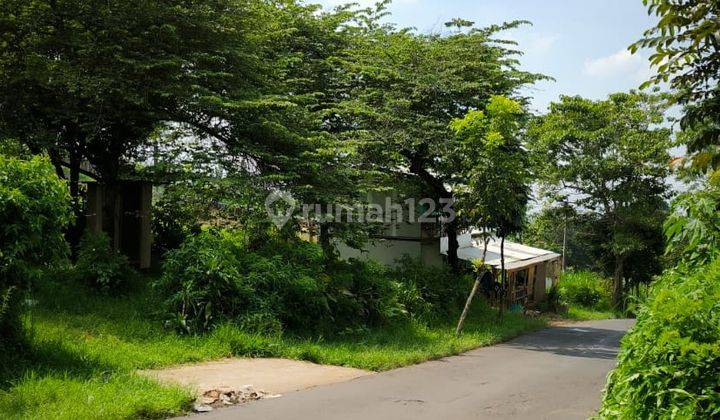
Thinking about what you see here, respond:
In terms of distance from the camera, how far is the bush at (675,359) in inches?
150

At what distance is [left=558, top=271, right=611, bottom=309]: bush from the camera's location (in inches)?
1238

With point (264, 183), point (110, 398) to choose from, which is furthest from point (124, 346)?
point (264, 183)

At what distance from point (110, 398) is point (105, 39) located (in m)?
8.75

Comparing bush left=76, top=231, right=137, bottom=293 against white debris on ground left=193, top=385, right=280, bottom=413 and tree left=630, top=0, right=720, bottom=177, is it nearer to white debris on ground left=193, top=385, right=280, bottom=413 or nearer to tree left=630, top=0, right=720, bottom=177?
white debris on ground left=193, top=385, right=280, bottom=413

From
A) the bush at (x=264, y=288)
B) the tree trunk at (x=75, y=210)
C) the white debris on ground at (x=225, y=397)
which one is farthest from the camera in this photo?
the tree trunk at (x=75, y=210)

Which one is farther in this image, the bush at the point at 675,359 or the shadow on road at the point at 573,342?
the shadow on road at the point at 573,342

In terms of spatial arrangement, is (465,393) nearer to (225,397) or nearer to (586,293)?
(225,397)

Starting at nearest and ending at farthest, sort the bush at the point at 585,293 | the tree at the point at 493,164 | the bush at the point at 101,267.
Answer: the bush at the point at 101,267, the tree at the point at 493,164, the bush at the point at 585,293

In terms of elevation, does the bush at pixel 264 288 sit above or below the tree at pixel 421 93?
below

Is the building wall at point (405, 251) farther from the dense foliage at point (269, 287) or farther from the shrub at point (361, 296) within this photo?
the dense foliage at point (269, 287)

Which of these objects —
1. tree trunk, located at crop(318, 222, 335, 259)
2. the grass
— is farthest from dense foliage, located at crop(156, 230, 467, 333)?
the grass

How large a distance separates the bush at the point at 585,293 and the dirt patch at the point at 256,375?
77.4 feet

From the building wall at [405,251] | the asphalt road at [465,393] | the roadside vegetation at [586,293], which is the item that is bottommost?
the roadside vegetation at [586,293]

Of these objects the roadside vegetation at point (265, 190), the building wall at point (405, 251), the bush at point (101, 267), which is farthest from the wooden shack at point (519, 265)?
the bush at point (101, 267)
